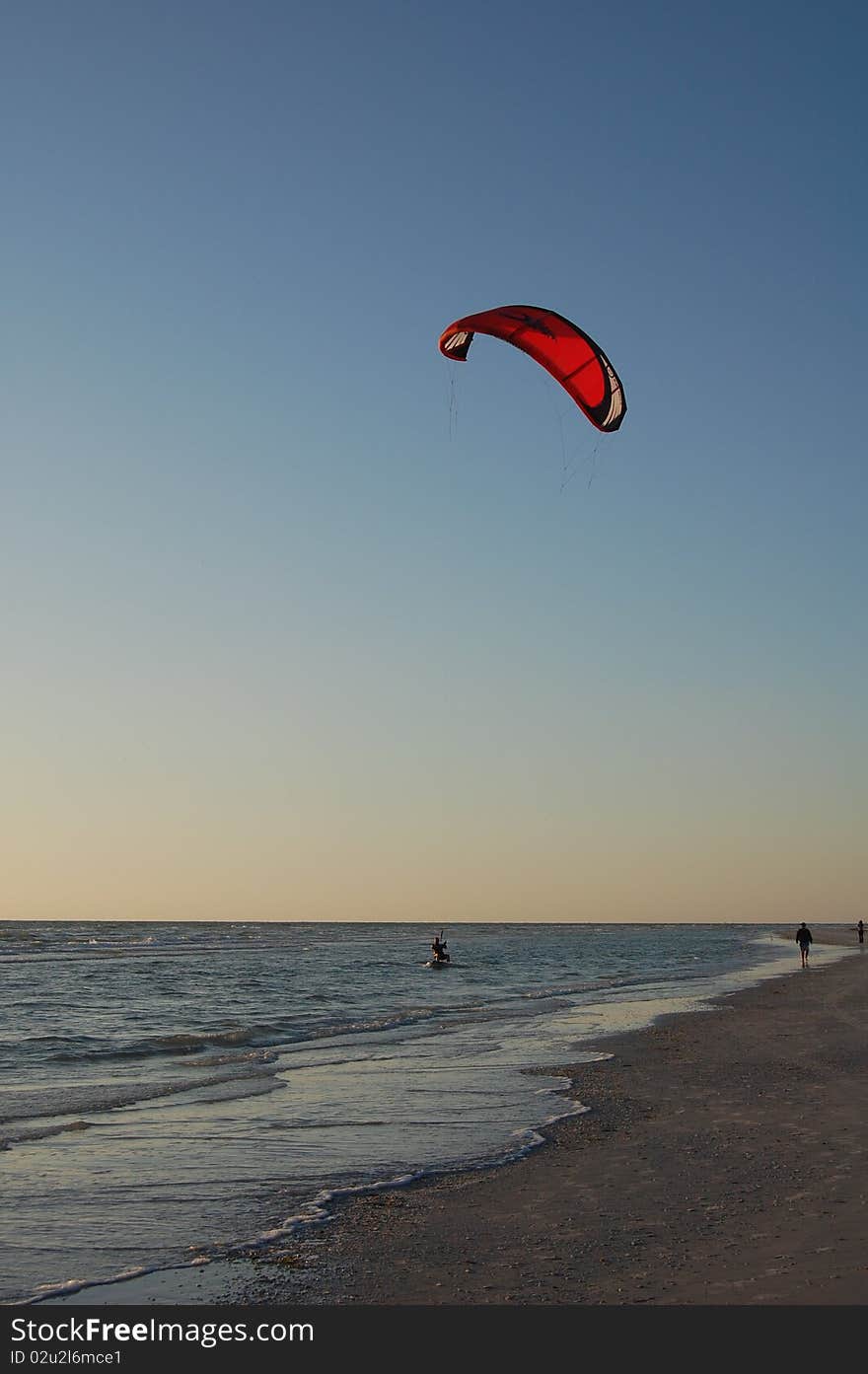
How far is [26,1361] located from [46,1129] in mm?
7062

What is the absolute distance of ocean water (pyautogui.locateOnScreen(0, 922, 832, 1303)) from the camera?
8133 mm

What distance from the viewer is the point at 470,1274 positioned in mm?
6629

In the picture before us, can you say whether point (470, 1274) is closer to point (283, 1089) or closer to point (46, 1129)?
point (46, 1129)

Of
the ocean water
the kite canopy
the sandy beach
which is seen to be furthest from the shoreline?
the kite canopy

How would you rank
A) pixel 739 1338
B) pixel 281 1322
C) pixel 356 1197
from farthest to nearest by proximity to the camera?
pixel 356 1197
pixel 281 1322
pixel 739 1338

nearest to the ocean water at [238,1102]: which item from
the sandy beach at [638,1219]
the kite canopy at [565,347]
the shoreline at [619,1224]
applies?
the shoreline at [619,1224]

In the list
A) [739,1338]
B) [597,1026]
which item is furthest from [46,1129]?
[597,1026]

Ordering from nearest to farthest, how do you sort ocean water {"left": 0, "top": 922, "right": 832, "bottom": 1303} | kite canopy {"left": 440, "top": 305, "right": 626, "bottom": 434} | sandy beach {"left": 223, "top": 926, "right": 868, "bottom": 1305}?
sandy beach {"left": 223, "top": 926, "right": 868, "bottom": 1305}, ocean water {"left": 0, "top": 922, "right": 832, "bottom": 1303}, kite canopy {"left": 440, "top": 305, "right": 626, "bottom": 434}

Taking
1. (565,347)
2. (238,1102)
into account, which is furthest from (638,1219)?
(565,347)

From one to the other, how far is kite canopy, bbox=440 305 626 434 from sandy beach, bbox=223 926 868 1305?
8.52 metres

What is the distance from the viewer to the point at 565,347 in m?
15.5

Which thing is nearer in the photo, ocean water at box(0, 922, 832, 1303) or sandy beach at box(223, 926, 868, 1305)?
sandy beach at box(223, 926, 868, 1305)

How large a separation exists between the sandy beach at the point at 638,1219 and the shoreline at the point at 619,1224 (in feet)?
0.06

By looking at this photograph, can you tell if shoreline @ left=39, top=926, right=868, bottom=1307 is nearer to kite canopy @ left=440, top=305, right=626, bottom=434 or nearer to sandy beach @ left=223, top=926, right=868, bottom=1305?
sandy beach @ left=223, top=926, right=868, bottom=1305
